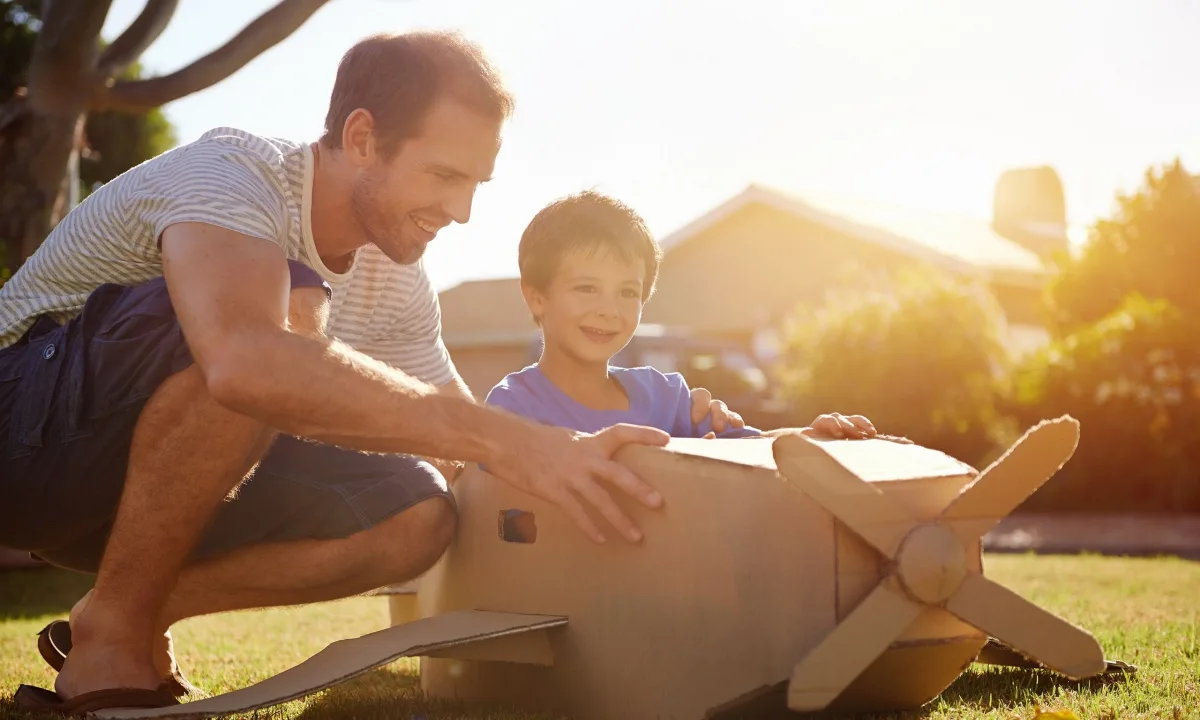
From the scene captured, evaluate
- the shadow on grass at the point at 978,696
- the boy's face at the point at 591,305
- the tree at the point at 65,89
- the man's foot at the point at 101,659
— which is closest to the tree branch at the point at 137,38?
the tree at the point at 65,89

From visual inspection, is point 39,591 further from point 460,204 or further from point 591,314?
point 460,204

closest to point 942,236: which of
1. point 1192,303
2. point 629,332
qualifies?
point 1192,303

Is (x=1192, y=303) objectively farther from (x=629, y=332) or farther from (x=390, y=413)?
(x=390, y=413)

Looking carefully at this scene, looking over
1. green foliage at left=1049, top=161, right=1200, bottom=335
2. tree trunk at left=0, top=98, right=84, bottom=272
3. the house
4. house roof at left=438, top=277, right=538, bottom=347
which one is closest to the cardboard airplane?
tree trunk at left=0, top=98, right=84, bottom=272

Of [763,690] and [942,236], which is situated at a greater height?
[942,236]

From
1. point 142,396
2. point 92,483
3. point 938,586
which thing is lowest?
point 938,586

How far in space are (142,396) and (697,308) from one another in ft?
54.2

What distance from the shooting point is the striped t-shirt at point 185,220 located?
205 cm

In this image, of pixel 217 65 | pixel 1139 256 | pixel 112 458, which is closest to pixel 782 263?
pixel 1139 256

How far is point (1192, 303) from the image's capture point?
34.2 feet

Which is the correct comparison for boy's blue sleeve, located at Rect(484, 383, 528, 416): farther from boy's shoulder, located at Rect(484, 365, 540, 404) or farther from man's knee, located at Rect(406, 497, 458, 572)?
man's knee, located at Rect(406, 497, 458, 572)

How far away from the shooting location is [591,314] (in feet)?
9.66

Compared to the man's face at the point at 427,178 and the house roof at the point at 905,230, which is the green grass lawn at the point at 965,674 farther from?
the house roof at the point at 905,230

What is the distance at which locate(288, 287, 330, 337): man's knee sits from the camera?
2092 millimetres
